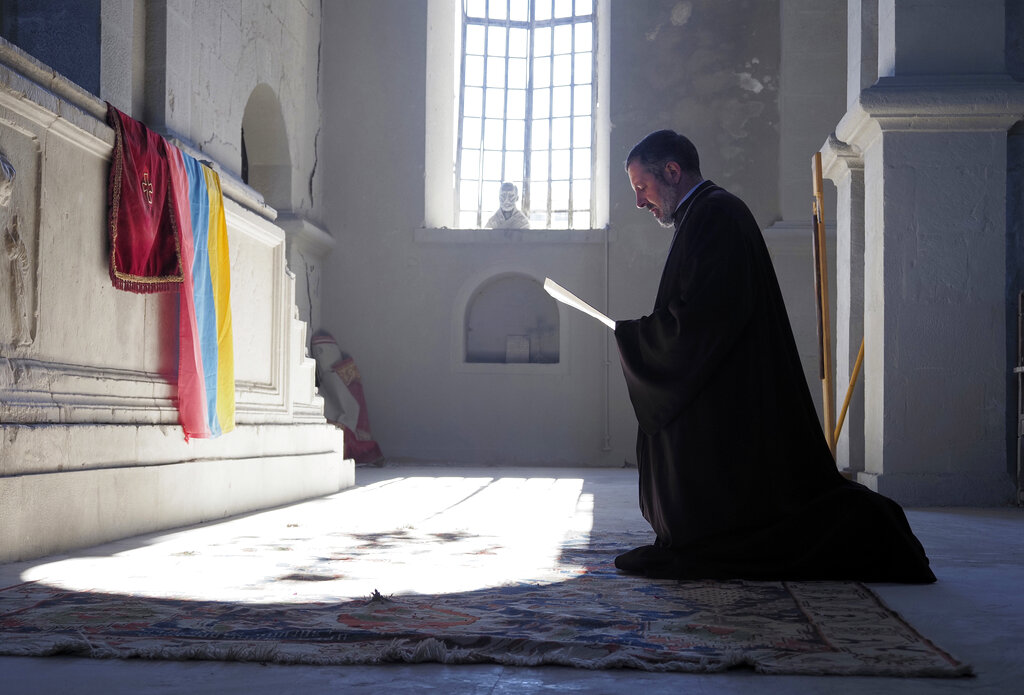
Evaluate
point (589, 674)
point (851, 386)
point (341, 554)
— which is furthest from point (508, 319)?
point (589, 674)

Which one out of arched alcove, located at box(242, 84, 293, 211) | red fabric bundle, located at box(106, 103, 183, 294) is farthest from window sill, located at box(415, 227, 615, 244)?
red fabric bundle, located at box(106, 103, 183, 294)

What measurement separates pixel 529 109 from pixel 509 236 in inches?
105

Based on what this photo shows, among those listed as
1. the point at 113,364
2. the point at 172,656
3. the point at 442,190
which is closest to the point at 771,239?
the point at 442,190

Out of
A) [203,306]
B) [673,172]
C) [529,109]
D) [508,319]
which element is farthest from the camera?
[529,109]

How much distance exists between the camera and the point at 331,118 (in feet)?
39.2

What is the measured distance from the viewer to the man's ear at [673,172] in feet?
12.2

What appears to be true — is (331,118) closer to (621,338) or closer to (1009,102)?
(1009,102)

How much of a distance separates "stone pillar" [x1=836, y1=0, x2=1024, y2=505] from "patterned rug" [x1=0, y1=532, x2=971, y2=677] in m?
3.41

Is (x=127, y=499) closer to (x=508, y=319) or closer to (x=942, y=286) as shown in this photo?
(x=942, y=286)

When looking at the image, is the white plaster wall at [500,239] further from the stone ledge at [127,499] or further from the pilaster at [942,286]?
the pilaster at [942,286]

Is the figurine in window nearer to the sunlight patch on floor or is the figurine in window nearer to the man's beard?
the sunlight patch on floor

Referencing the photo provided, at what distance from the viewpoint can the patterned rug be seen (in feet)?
6.86

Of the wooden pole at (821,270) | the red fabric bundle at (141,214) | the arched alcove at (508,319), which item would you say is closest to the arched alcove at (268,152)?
the arched alcove at (508,319)

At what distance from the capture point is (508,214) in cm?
1203
